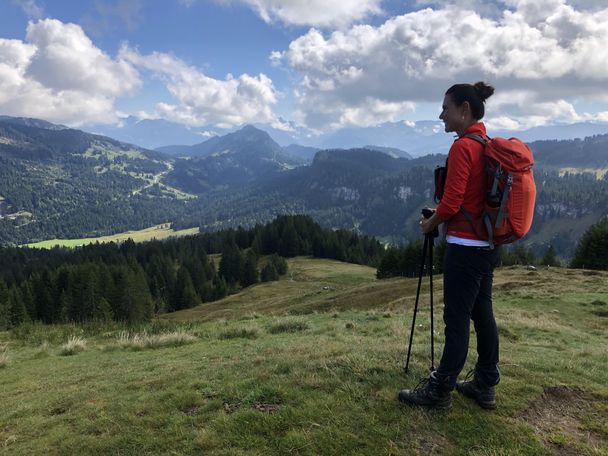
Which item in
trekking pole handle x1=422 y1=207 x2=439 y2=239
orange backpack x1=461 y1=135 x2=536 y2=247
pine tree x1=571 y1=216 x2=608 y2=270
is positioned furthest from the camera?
pine tree x1=571 y1=216 x2=608 y2=270

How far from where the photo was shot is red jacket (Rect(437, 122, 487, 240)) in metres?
5.54

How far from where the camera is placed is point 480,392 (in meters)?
6.23

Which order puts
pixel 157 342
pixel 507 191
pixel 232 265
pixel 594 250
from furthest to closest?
1. pixel 232 265
2. pixel 594 250
3. pixel 157 342
4. pixel 507 191

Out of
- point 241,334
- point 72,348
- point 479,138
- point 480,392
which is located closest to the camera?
point 479,138

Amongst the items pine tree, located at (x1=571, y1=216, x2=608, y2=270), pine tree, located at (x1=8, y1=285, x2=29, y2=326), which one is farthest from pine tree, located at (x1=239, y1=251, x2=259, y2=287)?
pine tree, located at (x1=571, y1=216, x2=608, y2=270)

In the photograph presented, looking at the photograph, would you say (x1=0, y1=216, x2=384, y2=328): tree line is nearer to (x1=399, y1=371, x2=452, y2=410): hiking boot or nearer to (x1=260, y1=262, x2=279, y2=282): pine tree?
(x1=260, y1=262, x2=279, y2=282): pine tree

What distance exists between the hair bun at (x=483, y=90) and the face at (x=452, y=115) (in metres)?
0.37

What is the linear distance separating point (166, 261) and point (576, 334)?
10427 cm

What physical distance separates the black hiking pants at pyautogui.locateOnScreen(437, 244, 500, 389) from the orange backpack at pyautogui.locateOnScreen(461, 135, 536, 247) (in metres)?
0.41

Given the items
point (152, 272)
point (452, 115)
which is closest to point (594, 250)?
point (452, 115)

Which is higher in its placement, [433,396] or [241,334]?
[433,396]

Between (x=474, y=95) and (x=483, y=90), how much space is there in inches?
8.3

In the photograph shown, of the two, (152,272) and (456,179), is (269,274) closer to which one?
(152,272)

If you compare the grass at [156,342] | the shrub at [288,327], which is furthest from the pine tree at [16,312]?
the shrub at [288,327]
